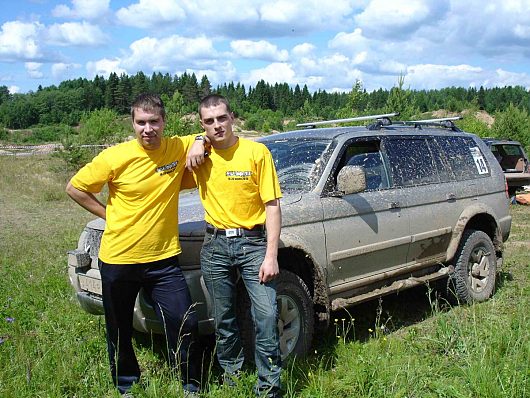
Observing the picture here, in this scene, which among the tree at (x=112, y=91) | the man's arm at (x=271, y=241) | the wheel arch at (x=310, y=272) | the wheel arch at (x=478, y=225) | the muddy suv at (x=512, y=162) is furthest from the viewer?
the tree at (x=112, y=91)

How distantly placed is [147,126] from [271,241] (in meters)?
1.03

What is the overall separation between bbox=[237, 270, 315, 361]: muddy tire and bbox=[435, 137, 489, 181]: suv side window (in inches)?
107

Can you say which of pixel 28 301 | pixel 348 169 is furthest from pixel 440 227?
pixel 28 301

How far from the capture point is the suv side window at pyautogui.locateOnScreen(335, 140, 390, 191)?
519cm

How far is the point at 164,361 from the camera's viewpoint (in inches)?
180

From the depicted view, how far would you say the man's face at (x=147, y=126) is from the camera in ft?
11.4

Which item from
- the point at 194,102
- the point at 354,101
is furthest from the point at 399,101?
the point at 194,102

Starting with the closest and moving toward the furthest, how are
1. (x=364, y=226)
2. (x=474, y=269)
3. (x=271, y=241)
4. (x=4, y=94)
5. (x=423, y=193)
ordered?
(x=271, y=241)
(x=364, y=226)
(x=423, y=193)
(x=474, y=269)
(x=4, y=94)

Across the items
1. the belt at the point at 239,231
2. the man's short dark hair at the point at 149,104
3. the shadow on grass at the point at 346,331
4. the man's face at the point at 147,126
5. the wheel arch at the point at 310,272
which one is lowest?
the shadow on grass at the point at 346,331

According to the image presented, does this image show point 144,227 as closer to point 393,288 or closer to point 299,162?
point 299,162

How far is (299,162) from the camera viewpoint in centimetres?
506

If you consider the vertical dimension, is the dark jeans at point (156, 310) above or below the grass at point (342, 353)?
above

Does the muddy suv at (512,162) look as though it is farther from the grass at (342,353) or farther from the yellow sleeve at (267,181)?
the yellow sleeve at (267,181)

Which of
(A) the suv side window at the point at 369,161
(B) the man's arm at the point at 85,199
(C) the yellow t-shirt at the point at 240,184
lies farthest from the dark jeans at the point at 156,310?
(A) the suv side window at the point at 369,161
